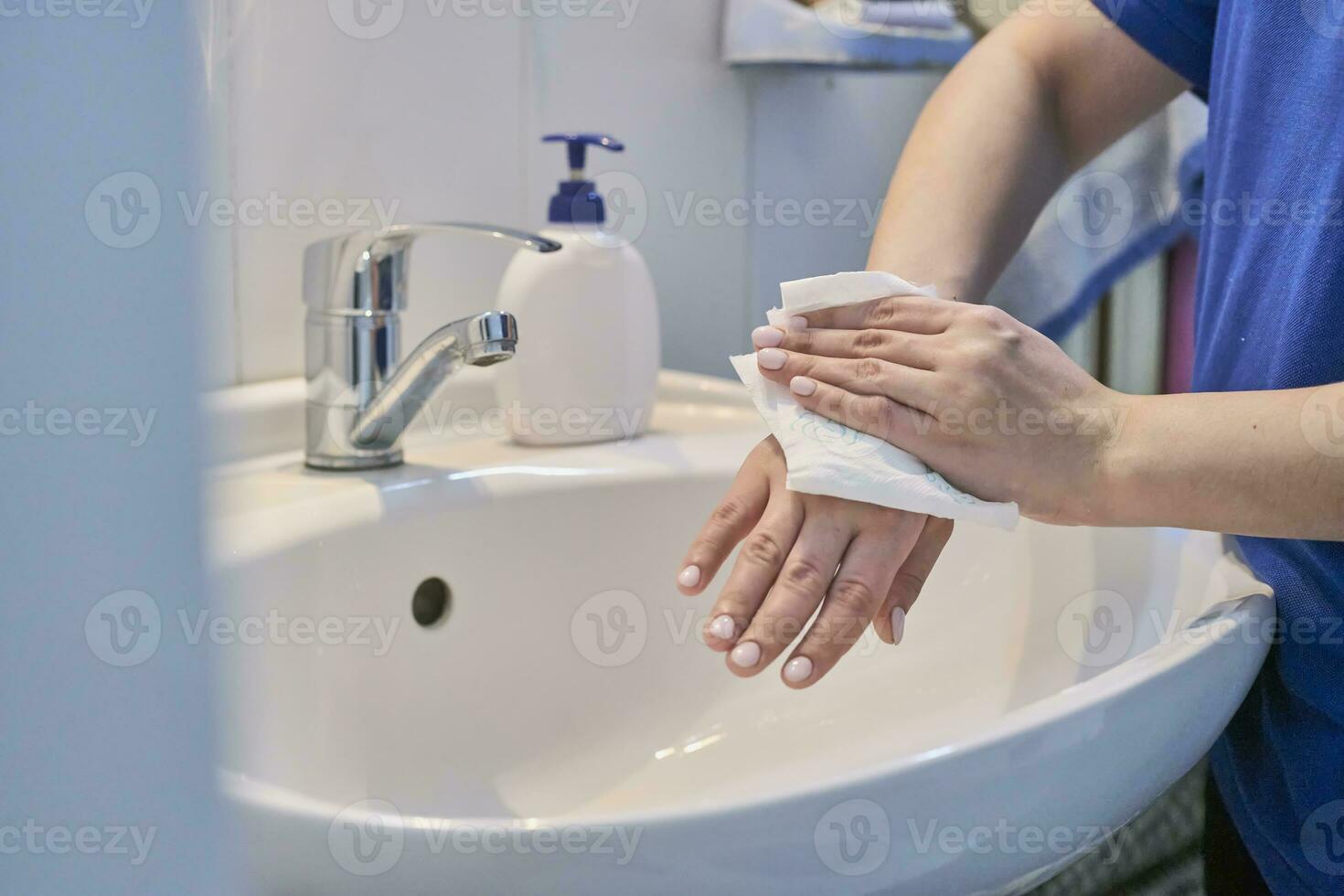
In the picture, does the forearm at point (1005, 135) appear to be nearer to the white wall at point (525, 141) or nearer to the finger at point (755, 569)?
the finger at point (755, 569)

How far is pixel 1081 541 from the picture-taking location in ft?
2.13

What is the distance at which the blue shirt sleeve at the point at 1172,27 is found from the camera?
0.62 meters

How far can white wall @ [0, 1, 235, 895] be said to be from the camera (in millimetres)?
151

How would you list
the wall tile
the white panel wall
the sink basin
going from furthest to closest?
the white panel wall < the wall tile < the sink basin

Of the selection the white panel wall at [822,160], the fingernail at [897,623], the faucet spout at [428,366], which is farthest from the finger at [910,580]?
the white panel wall at [822,160]

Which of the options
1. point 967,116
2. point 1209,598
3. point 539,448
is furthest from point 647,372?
point 1209,598

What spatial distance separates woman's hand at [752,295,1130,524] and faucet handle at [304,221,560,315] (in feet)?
0.64

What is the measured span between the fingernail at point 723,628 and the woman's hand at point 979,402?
103mm

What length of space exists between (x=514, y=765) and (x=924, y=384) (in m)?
0.32

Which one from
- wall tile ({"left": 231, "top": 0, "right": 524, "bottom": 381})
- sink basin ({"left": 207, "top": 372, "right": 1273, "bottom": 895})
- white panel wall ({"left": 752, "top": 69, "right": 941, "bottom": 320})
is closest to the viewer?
sink basin ({"left": 207, "top": 372, "right": 1273, "bottom": 895})

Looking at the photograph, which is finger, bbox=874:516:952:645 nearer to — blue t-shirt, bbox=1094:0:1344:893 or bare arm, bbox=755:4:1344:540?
bare arm, bbox=755:4:1344:540

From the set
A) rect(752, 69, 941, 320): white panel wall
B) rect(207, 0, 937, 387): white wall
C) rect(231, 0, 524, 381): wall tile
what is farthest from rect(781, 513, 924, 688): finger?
rect(752, 69, 941, 320): white panel wall

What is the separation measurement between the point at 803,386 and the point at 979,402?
0.07 meters

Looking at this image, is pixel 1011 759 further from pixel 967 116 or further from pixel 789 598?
pixel 967 116
